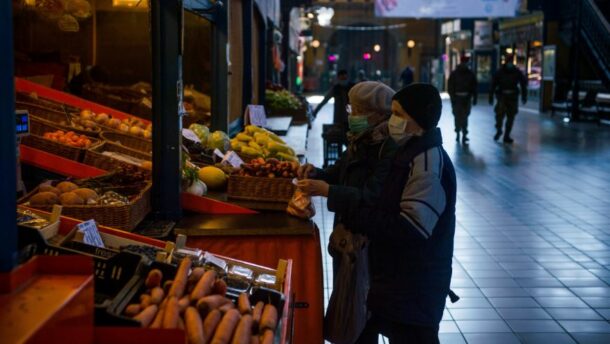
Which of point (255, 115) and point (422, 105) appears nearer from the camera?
point (422, 105)

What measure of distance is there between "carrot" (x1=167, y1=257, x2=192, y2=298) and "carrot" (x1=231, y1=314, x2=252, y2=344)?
252 millimetres

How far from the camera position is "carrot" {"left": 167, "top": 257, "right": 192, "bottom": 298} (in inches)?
116

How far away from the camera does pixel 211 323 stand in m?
2.78

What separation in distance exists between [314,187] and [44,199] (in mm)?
1438

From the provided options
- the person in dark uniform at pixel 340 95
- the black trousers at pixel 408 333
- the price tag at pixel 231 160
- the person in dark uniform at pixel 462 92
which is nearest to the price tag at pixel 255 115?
the price tag at pixel 231 160

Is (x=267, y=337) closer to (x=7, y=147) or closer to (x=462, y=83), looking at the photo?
(x=7, y=147)

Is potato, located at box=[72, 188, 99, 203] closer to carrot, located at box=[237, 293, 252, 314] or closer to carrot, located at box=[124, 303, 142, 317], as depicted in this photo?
carrot, located at box=[237, 293, 252, 314]

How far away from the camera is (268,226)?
15.5 ft

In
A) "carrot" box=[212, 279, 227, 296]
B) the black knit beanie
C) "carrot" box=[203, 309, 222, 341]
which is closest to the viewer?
"carrot" box=[203, 309, 222, 341]

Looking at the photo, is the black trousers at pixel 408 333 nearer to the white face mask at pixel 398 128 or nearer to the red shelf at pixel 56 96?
the white face mask at pixel 398 128

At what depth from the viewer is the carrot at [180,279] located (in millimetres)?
2939

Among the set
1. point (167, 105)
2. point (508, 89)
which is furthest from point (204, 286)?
point (508, 89)

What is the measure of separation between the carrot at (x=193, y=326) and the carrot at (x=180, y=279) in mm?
147

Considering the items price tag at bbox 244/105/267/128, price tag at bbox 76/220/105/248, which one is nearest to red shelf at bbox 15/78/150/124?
price tag at bbox 244/105/267/128
